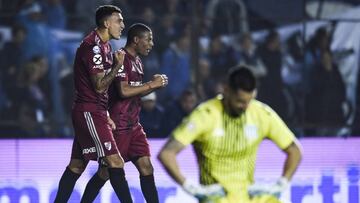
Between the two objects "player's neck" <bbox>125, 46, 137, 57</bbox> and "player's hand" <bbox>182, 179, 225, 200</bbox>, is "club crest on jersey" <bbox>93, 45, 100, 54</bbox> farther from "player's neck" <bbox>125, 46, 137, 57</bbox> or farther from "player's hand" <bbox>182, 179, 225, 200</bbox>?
"player's hand" <bbox>182, 179, 225, 200</bbox>

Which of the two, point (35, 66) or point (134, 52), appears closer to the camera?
point (134, 52)

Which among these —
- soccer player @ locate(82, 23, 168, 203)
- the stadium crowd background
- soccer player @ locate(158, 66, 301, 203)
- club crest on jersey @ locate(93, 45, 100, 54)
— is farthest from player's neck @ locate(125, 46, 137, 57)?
the stadium crowd background

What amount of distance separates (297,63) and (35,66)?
11.5 feet

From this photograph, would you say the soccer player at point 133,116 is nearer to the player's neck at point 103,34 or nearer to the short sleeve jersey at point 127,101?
the short sleeve jersey at point 127,101

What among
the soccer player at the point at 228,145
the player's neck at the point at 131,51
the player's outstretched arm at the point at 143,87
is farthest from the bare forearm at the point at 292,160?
the player's neck at the point at 131,51

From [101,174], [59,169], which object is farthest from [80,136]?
[59,169]

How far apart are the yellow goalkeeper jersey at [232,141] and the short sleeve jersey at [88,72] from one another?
105 inches

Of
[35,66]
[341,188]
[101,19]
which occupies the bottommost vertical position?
[341,188]

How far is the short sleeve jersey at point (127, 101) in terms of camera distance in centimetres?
1079

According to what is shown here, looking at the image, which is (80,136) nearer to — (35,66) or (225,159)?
(225,159)

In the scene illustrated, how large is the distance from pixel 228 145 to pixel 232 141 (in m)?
0.04

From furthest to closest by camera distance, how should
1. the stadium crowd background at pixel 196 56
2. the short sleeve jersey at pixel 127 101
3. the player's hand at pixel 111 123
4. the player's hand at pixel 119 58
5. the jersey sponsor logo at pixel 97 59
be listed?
the stadium crowd background at pixel 196 56 → the short sleeve jersey at pixel 127 101 → the player's hand at pixel 111 123 → the jersey sponsor logo at pixel 97 59 → the player's hand at pixel 119 58

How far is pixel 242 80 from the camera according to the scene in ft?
24.6

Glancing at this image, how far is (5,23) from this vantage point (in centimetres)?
1608
